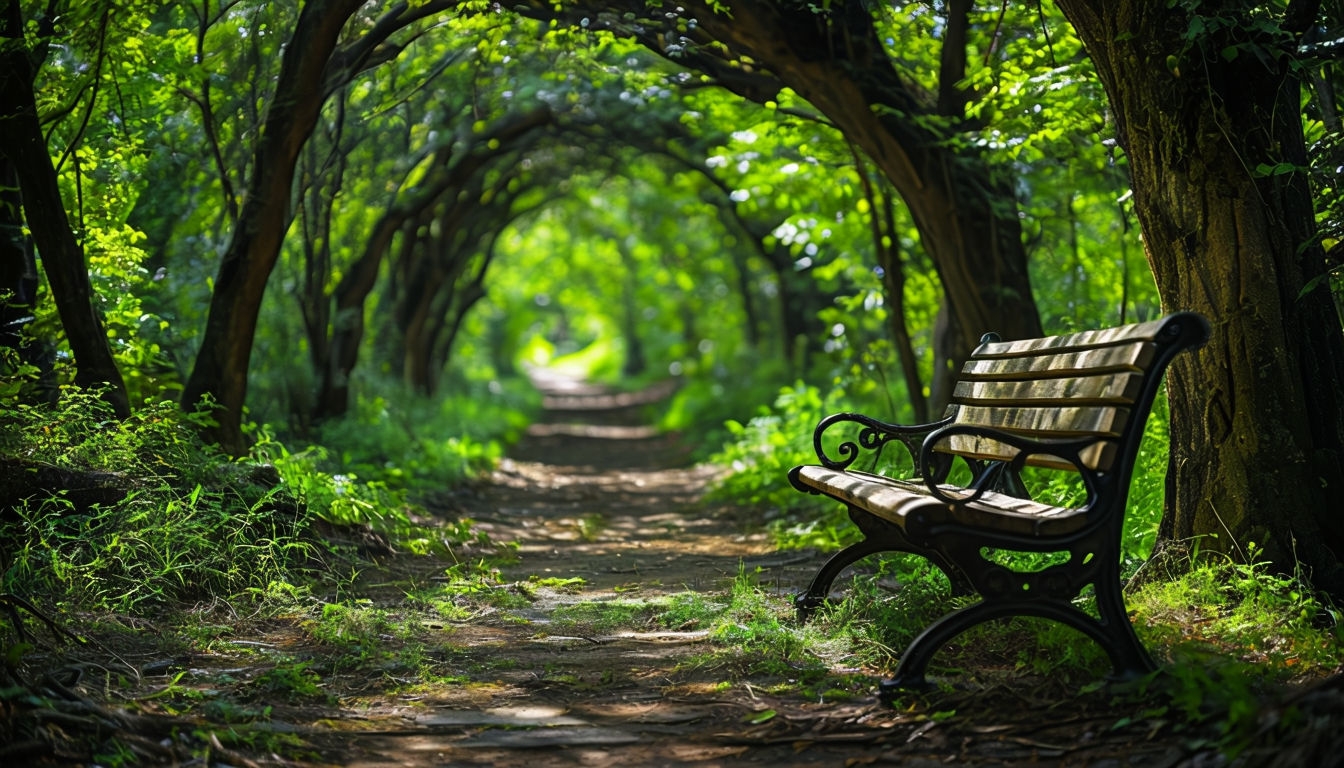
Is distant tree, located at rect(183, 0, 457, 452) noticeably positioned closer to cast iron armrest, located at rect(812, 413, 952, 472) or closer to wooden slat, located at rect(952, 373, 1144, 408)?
cast iron armrest, located at rect(812, 413, 952, 472)

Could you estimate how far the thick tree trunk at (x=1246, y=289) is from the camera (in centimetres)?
445

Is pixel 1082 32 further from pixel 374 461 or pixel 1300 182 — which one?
pixel 374 461

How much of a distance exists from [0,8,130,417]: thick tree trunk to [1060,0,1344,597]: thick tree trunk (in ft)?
16.8

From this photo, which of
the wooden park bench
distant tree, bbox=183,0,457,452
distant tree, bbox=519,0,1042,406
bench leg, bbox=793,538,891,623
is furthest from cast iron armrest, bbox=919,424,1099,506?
distant tree, bbox=183,0,457,452

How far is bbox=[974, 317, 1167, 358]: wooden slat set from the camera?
372 centimetres

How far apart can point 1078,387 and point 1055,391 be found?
0.20 m

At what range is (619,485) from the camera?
13047mm

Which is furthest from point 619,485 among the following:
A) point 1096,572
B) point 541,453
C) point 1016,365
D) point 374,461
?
point 1096,572

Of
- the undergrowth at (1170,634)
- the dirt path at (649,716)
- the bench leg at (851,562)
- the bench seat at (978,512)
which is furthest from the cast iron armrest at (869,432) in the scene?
the dirt path at (649,716)

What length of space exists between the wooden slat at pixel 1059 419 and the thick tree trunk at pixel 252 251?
180 inches

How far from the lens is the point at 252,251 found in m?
7.47

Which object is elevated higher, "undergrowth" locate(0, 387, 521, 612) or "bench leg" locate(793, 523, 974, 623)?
"undergrowth" locate(0, 387, 521, 612)

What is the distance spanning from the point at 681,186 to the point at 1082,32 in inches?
532

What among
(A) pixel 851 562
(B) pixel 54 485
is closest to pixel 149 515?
(B) pixel 54 485
